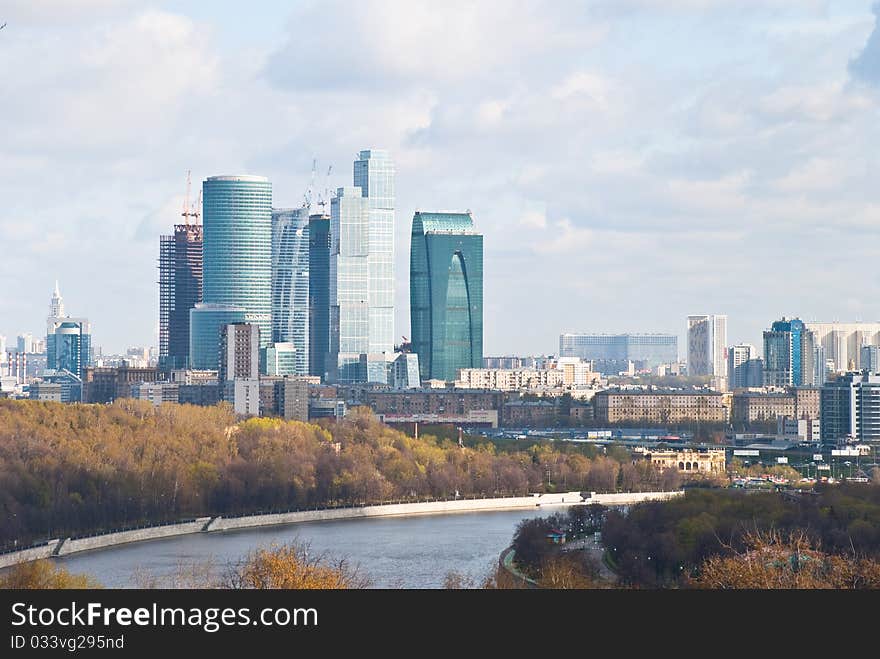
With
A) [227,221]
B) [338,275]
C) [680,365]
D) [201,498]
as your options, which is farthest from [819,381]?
[201,498]

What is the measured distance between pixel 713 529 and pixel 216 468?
17706mm

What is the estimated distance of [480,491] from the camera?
41.3 metres

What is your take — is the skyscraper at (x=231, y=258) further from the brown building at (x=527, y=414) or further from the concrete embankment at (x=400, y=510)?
the concrete embankment at (x=400, y=510)

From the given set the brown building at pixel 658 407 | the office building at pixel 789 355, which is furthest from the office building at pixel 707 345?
the brown building at pixel 658 407

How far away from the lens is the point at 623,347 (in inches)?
6698

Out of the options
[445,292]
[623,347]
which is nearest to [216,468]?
[445,292]

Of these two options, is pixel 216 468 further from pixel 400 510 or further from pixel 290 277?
pixel 290 277

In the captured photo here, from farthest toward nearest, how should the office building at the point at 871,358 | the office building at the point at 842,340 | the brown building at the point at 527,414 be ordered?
1. the office building at the point at 842,340
2. the office building at the point at 871,358
3. the brown building at the point at 527,414

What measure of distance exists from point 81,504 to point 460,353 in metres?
66.2

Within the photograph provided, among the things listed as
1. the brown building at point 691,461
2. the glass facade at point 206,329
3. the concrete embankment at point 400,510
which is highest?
the glass facade at point 206,329

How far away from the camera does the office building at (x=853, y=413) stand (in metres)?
55.9

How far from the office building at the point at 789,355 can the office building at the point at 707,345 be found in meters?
35.6

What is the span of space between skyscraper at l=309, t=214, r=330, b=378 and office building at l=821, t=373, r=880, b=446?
4956cm
